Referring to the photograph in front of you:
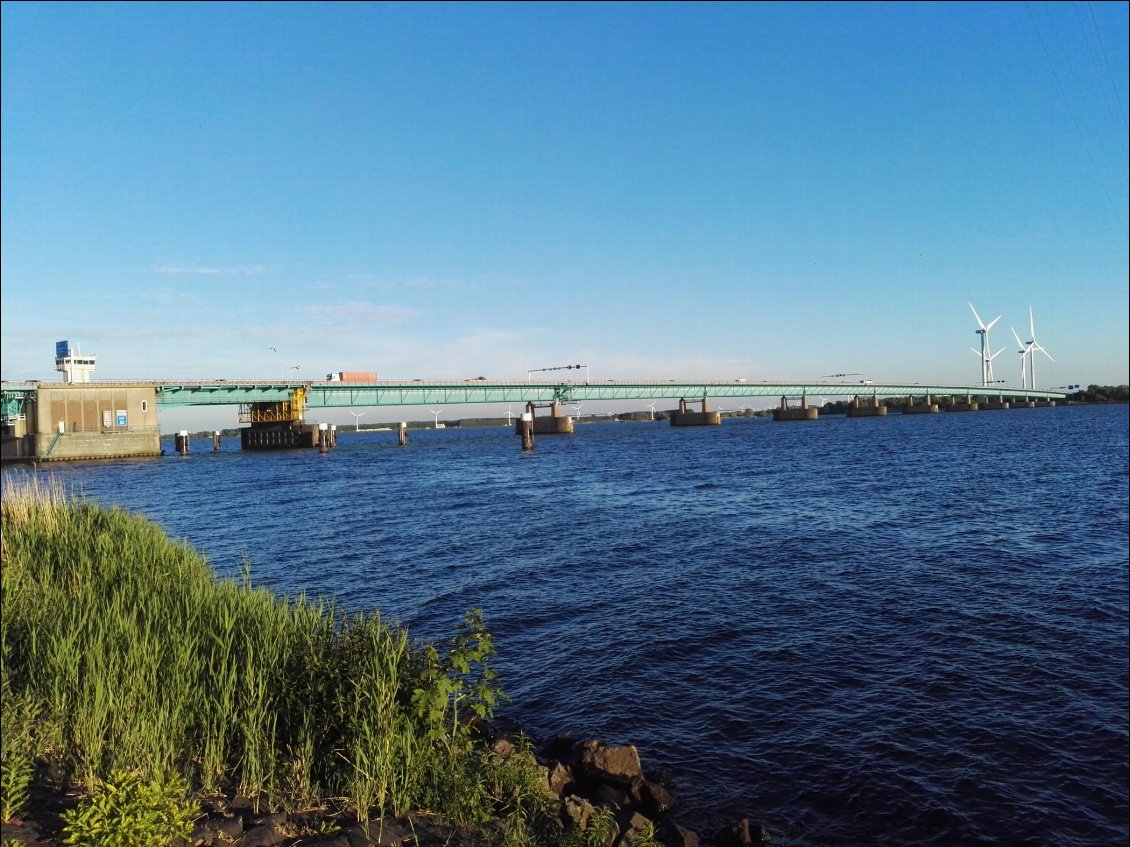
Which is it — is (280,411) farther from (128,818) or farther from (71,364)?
(128,818)

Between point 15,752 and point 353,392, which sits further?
point 353,392

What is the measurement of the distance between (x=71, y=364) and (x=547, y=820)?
132m

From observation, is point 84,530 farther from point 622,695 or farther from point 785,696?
point 785,696

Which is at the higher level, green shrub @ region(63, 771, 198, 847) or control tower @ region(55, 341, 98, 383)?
control tower @ region(55, 341, 98, 383)

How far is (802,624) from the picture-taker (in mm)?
21328

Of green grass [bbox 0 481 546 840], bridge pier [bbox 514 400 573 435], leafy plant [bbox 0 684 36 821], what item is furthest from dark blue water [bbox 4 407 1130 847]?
bridge pier [bbox 514 400 573 435]

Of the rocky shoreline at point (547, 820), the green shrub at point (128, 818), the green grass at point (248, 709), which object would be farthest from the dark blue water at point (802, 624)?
the green shrub at point (128, 818)

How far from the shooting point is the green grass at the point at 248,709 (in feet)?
30.3

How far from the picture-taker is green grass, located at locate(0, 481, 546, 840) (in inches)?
364

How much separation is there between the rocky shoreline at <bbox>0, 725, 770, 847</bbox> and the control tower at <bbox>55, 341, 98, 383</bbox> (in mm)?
126570

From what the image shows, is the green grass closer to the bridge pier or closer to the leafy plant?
the leafy plant

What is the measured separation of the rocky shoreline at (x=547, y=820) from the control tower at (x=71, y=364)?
127 metres

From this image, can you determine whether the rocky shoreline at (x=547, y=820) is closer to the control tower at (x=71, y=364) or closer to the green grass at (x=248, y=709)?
the green grass at (x=248, y=709)

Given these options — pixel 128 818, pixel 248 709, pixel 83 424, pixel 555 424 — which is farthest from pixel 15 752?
pixel 555 424
